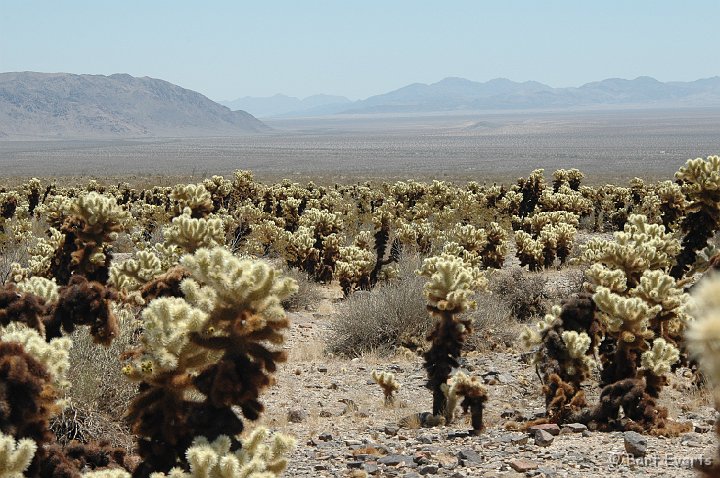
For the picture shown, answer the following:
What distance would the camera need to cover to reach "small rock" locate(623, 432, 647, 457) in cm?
582

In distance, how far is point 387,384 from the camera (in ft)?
27.2

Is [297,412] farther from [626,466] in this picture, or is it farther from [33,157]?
[33,157]

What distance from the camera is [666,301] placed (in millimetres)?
7188

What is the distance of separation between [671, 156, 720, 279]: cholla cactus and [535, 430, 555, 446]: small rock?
207 inches

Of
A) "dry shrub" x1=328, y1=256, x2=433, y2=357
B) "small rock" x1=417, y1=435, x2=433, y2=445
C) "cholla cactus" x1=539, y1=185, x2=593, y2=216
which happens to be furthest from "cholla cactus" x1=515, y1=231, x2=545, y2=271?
"small rock" x1=417, y1=435, x2=433, y2=445

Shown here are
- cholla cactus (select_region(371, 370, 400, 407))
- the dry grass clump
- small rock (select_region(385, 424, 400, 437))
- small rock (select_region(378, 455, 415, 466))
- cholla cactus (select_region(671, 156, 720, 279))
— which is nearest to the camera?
small rock (select_region(378, 455, 415, 466))

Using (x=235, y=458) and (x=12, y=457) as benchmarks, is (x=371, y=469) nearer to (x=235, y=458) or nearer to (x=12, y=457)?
(x=235, y=458)

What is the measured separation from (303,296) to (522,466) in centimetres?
938

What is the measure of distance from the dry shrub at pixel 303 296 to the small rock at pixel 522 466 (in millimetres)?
8463

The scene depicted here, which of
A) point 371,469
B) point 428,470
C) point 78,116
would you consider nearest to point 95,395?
point 371,469

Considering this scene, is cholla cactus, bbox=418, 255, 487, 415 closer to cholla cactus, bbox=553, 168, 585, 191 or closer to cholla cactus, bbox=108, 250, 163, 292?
cholla cactus, bbox=108, 250, 163, 292

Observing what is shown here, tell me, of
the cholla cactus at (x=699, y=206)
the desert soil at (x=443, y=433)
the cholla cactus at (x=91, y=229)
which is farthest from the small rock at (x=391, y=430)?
the cholla cactus at (x=699, y=206)

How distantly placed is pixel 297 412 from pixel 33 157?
83.8m

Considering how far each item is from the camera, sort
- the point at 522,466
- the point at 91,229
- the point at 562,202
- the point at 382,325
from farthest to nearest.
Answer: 1. the point at 562,202
2. the point at 382,325
3. the point at 91,229
4. the point at 522,466
